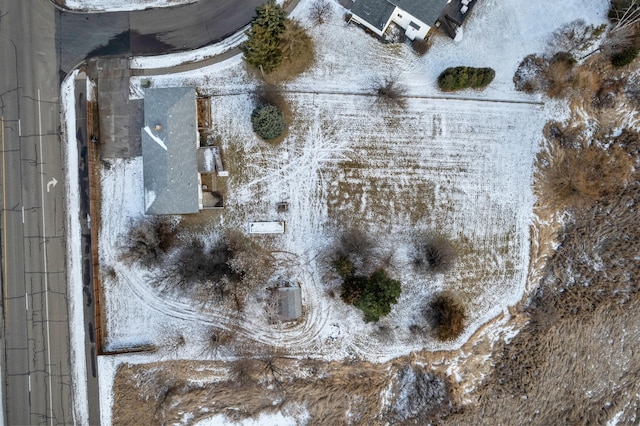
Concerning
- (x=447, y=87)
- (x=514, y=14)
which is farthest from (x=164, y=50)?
(x=514, y=14)

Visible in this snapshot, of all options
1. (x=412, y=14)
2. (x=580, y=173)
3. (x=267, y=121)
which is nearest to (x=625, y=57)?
(x=580, y=173)

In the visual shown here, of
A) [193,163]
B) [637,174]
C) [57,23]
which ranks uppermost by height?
[57,23]

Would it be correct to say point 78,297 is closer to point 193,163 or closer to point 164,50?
point 193,163

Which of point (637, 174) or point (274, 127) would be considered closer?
point (274, 127)

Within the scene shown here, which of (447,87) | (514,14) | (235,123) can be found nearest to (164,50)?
(235,123)

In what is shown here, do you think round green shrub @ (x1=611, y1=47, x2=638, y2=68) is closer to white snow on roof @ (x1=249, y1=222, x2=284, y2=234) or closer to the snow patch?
white snow on roof @ (x1=249, y1=222, x2=284, y2=234)

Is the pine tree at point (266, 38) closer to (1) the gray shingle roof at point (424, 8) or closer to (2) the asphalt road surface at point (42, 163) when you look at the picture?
(2) the asphalt road surface at point (42, 163)

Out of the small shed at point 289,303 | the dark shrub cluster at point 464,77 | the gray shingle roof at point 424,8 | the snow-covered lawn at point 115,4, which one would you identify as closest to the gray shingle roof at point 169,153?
the snow-covered lawn at point 115,4

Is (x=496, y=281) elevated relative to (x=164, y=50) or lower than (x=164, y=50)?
lower
